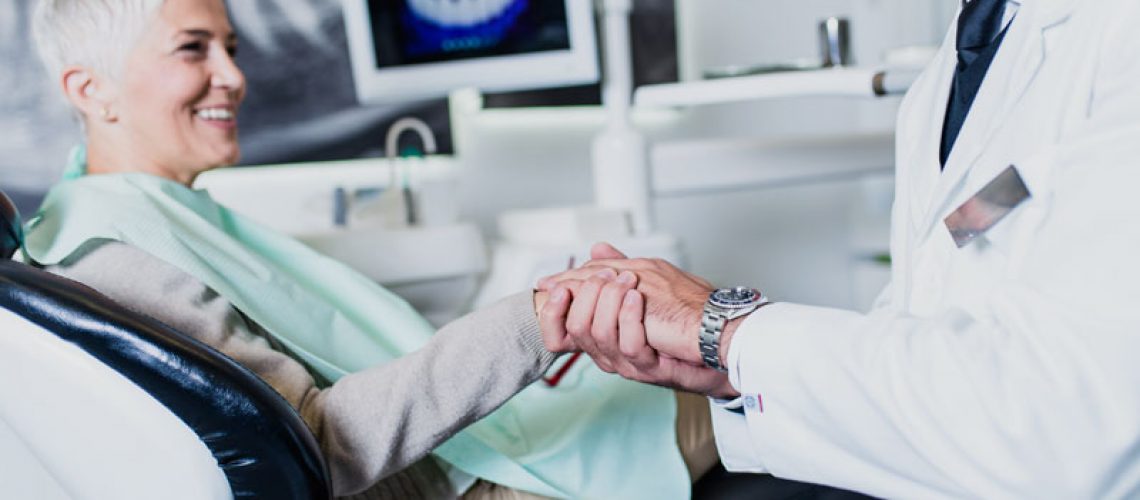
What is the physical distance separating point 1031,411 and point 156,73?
3.85 ft

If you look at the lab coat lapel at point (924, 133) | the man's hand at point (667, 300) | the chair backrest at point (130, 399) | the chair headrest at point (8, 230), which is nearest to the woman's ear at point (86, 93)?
the chair headrest at point (8, 230)

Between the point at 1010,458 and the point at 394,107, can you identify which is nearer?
the point at 1010,458

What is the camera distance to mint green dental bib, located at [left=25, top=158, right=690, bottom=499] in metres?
1.16

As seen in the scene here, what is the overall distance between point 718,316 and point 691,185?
115 centimetres

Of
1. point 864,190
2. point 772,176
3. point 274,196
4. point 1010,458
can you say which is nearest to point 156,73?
point 274,196

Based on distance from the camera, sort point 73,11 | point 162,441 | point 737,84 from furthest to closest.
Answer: point 737,84 → point 73,11 → point 162,441

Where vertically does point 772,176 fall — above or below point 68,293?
below

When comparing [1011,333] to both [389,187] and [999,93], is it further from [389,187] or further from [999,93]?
[389,187]

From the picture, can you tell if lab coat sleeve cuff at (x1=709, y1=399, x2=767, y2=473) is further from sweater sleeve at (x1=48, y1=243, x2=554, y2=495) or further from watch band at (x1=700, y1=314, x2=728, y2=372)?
sweater sleeve at (x1=48, y1=243, x2=554, y2=495)

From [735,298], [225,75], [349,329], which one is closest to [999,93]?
[735,298]

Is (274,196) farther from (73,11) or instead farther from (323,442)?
(323,442)

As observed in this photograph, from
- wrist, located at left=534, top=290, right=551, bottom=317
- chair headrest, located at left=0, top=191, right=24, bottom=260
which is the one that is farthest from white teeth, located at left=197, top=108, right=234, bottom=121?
wrist, located at left=534, top=290, right=551, bottom=317

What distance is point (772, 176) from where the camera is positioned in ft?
7.32

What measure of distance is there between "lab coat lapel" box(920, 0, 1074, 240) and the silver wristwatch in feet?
0.67
